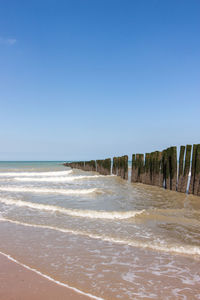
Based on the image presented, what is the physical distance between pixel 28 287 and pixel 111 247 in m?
1.91

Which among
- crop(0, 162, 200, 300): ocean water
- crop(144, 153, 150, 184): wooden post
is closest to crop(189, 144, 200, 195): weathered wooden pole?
crop(0, 162, 200, 300): ocean water

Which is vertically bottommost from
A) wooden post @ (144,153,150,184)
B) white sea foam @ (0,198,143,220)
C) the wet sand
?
white sea foam @ (0,198,143,220)

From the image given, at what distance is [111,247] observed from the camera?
15.0 ft

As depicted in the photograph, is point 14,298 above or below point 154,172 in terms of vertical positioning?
below

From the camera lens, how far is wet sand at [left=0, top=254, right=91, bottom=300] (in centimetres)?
276

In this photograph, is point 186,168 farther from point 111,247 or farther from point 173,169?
point 111,247

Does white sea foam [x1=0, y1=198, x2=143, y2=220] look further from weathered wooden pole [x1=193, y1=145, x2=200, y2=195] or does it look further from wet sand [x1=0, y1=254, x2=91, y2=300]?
weathered wooden pole [x1=193, y1=145, x2=200, y2=195]

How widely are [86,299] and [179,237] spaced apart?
9.71ft

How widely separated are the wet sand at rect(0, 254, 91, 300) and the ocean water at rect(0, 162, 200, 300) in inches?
5.9

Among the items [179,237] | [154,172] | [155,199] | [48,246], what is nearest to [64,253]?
[48,246]

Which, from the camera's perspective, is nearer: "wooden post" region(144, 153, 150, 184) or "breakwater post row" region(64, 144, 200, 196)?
"breakwater post row" region(64, 144, 200, 196)

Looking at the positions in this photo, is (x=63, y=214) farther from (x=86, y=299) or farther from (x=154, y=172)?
(x=154, y=172)

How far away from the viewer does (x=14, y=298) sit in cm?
270

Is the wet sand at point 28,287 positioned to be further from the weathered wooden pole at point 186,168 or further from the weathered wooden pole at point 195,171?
the weathered wooden pole at point 186,168
